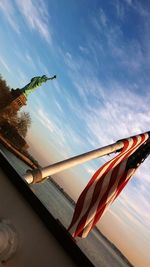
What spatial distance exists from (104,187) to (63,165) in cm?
106

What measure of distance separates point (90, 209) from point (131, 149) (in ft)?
5.75

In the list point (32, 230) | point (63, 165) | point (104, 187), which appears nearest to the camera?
point (32, 230)

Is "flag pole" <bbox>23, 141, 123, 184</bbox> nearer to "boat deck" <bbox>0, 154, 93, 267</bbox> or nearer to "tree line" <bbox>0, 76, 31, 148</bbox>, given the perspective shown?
"boat deck" <bbox>0, 154, 93, 267</bbox>

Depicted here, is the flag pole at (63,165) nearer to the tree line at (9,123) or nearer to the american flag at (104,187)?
the american flag at (104,187)

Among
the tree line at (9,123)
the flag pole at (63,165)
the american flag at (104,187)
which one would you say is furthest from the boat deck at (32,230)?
the tree line at (9,123)

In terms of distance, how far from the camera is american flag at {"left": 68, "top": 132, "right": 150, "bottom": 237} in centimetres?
517

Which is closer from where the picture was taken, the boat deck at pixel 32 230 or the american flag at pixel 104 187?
the boat deck at pixel 32 230

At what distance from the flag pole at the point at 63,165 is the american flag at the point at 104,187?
0.31 metres

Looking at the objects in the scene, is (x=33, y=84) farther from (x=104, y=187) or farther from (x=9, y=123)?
(x=104, y=187)

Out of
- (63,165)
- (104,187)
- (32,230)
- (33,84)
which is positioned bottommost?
(104,187)

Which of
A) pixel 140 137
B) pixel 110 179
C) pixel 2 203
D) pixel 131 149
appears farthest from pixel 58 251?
pixel 140 137

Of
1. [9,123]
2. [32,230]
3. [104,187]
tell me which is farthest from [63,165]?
[9,123]

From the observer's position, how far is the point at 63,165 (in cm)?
484

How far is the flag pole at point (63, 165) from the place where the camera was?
4.58 metres
